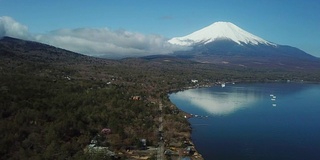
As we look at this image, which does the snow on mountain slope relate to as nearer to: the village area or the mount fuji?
the mount fuji

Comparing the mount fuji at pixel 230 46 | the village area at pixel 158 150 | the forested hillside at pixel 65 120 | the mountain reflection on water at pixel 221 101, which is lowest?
the mountain reflection on water at pixel 221 101

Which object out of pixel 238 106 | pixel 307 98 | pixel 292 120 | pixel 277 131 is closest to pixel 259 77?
pixel 307 98

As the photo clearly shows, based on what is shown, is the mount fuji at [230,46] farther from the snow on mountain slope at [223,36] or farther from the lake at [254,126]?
the lake at [254,126]

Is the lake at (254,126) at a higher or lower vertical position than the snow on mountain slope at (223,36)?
lower

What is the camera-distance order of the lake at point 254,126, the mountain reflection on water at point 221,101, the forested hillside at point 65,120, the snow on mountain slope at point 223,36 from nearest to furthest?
the forested hillside at point 65,120
the lake at point 254,126
the mountain reflection on water at point 221,101
the snow on mountain slope at point 223,36

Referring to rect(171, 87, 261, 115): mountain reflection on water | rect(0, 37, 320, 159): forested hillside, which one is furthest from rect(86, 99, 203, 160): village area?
rect(171, 87, 261, 115): mountain reflection on water

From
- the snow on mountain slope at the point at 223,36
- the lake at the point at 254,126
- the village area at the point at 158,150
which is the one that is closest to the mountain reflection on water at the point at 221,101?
the lake at the point at 254,126

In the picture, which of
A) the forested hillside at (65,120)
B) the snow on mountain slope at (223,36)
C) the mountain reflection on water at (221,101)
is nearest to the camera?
the forested hillside at (65,120)

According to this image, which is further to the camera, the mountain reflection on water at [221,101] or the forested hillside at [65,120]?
the mountain reflection on water at [221,101]
